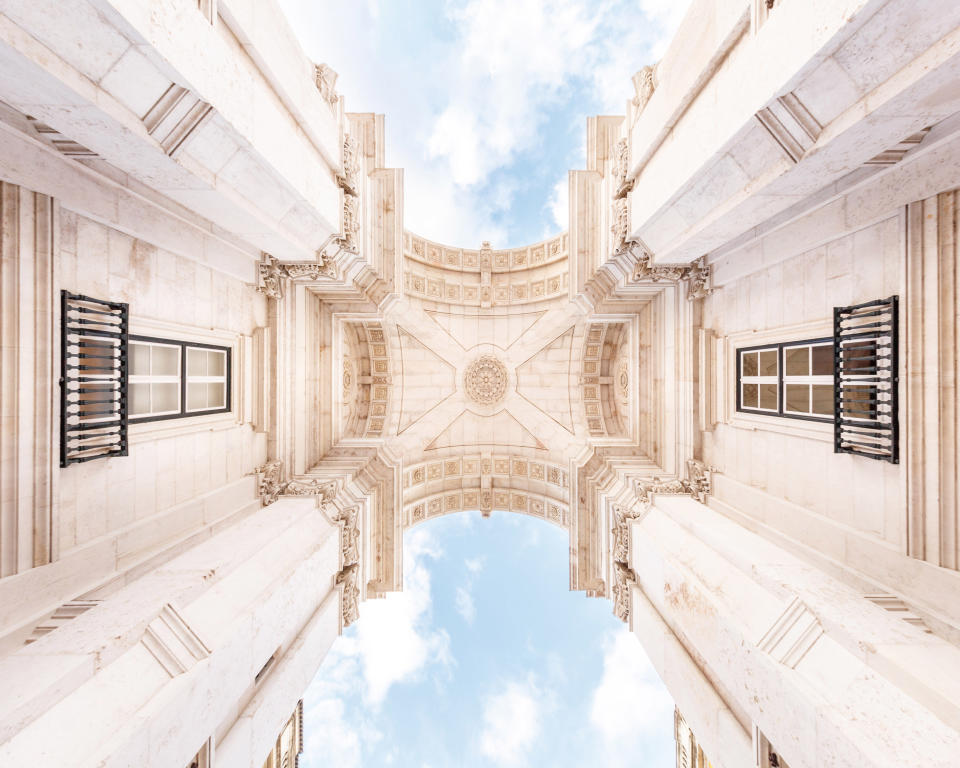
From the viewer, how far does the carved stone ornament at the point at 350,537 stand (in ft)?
31.2

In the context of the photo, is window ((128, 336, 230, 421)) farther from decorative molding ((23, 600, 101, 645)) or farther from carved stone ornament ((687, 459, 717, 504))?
carved stone ornament ((687, 459, 717, 504))

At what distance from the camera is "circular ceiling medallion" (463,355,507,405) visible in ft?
54.0

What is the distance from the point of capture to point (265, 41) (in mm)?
5746

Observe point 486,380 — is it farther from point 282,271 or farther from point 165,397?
point 165,397

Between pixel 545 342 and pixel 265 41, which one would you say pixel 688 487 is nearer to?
pixel 545 342

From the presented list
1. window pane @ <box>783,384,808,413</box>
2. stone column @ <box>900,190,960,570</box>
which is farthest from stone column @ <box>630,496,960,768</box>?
window pane @ <box>783,384,808,413</box>

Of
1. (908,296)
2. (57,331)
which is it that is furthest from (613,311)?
(57,331)

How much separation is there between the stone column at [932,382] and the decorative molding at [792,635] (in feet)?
6.32

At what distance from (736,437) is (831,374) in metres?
2.46

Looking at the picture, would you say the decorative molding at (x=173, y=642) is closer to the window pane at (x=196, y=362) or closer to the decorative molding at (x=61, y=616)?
the decorative molding at (x=61, y=616)

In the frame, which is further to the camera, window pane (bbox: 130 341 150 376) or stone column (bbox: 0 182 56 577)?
window pane (bbox: 130 341 150 376)

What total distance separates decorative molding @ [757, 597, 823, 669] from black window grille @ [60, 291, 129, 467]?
31.2 feet

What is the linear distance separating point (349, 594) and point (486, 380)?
933cm

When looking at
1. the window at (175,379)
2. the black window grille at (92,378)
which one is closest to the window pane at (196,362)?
the window at (175,379)
